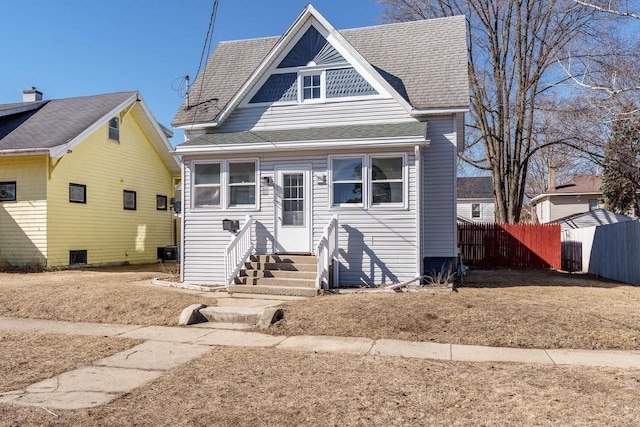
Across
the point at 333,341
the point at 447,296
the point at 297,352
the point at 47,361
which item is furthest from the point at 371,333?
the point at 47,361

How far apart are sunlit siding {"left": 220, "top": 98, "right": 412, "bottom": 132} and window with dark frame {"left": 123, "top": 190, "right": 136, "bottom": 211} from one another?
862 centimetres

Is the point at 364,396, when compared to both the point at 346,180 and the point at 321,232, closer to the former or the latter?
the point at 321,232

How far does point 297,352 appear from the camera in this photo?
247 inches

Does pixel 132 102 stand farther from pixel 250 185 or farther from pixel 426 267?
pixel 426 267

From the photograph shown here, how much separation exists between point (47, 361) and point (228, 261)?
16.9ft

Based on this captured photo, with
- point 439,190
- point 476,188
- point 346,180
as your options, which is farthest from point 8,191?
point 476,188

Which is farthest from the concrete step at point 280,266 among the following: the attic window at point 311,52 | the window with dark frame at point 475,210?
the window with dark frame at point 475,210

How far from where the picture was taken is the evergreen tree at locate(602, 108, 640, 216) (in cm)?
1895

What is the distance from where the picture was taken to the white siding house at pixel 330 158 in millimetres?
11305

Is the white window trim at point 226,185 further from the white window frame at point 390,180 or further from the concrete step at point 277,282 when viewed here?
the white window frame at point 390,180

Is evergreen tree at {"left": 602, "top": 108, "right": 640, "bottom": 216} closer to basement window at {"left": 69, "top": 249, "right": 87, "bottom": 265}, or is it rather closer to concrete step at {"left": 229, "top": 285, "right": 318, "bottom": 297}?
Result: concrete step at {"left": 229, "top": 285, "right": 318, "bottom": 297}

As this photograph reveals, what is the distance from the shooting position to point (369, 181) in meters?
11.4

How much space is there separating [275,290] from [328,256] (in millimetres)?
1410

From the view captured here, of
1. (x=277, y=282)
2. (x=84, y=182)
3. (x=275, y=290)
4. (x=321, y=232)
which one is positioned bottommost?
(x=275, y=290)
